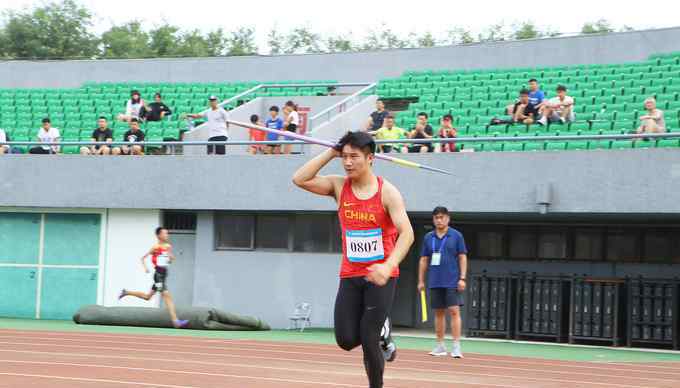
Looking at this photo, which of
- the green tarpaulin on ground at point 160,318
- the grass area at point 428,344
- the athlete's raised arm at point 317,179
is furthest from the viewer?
the green tarpaulin on ground at point 160,318

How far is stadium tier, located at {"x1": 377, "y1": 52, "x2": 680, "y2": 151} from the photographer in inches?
828

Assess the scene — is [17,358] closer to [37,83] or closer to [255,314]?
[255,314]

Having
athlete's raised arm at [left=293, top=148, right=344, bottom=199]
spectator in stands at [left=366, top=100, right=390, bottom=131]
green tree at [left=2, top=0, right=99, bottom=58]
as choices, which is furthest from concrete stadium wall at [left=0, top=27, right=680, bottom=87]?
green tree at [left=2, top=0, right=99, bottom=58]

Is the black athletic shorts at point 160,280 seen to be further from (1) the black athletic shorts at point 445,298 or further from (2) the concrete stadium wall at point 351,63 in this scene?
(2) the concrete stadium wall at point 351,63

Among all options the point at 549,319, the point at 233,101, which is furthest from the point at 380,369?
the point at 233,101

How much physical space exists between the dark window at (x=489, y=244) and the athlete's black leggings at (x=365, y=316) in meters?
13.9

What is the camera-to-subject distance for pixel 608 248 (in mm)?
21375

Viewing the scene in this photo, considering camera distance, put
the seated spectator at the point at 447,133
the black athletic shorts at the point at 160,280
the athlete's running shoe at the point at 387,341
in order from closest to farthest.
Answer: the athlete's running shoe at the point at 387,341 → the black athletic shorts at the point at 160,280 → the seated spectator at the point at 447,133

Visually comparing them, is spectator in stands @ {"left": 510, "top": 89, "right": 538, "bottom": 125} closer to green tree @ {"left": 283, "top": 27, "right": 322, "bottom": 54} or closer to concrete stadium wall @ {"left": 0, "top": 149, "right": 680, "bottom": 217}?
concrete stadium wall @ {"left": 0, "top": 149, "right": 680, "bottom": 217}

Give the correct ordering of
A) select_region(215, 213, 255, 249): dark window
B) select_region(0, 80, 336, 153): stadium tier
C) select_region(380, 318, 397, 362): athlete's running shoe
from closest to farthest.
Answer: select_region(380, 318, 397, 362): athlete's running shoe, select_region(215, 213, 255, 249): dark window, select_region(0, 80, 336, 153): stadium tier

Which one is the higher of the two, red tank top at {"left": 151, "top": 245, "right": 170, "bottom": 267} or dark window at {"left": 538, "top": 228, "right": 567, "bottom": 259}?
dark window at {"left": 538, "top": 228, "right": 567, "bottom": 259}

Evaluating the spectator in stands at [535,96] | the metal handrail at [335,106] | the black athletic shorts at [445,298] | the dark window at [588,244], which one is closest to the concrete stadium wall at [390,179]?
the metal handrail at [335,106]

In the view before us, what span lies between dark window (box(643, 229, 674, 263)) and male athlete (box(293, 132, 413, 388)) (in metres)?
13.3

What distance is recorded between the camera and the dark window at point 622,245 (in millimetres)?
21141
